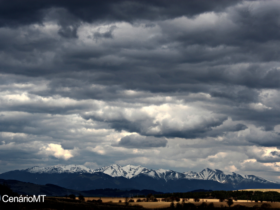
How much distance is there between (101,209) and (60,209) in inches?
1292

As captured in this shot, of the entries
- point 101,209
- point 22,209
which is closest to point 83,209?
point 101,209

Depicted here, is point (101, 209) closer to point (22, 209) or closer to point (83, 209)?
point (83, 209)

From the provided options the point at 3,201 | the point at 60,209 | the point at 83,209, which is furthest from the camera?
the point at 83,209

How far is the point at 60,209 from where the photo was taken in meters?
149

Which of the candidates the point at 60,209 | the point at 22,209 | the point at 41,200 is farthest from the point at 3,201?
the point at 41,200

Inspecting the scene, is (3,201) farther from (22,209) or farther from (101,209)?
(101,209)

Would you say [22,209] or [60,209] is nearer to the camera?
[22,209]

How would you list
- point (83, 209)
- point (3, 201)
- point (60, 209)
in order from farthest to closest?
point (83, 209) < point (60, 209) < point (3, 201)

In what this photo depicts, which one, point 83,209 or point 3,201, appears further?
point 83,209

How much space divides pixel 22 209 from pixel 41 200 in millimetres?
44527

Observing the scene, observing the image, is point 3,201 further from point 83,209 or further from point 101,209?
point 101,209

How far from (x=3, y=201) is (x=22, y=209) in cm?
707

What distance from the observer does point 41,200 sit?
6806 inches

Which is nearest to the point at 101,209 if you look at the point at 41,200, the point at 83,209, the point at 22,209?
the point at 83,209
